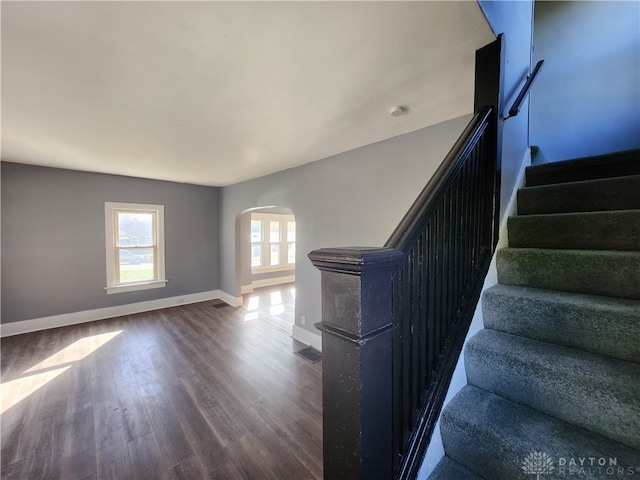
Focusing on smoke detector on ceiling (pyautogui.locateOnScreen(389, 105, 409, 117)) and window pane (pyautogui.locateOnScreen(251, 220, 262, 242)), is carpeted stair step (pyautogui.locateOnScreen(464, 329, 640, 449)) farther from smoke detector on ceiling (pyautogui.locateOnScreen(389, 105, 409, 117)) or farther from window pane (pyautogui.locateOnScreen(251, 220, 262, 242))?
window pane (pyautogui.locateOnScreen(251, 220, 262, 242))

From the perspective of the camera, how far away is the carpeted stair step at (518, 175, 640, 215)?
Answer: 1.47m

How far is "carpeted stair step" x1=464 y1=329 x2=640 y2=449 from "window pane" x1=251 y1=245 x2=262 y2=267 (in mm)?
6720

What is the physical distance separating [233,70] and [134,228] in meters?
4.55

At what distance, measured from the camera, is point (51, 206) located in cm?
395

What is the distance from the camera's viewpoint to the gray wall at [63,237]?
369cm

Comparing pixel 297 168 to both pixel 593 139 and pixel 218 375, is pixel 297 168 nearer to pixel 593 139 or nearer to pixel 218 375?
pixel 218 375

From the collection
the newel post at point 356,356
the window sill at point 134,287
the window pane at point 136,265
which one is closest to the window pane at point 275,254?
the window sill at point 134,287

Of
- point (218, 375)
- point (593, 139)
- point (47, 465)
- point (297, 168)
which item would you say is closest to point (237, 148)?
Result: point (297, 168)

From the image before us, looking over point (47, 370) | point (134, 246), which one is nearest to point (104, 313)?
point (134, 246)

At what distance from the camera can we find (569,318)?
3.71 feet

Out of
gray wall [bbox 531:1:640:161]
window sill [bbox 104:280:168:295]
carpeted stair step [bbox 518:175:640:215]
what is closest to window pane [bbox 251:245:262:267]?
window sill [bbox 104:280:168:295]

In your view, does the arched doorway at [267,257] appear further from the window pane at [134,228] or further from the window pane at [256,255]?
the window pane at [134,228]

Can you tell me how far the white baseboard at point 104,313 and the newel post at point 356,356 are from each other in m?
4.96

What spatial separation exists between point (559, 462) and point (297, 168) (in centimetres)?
357
